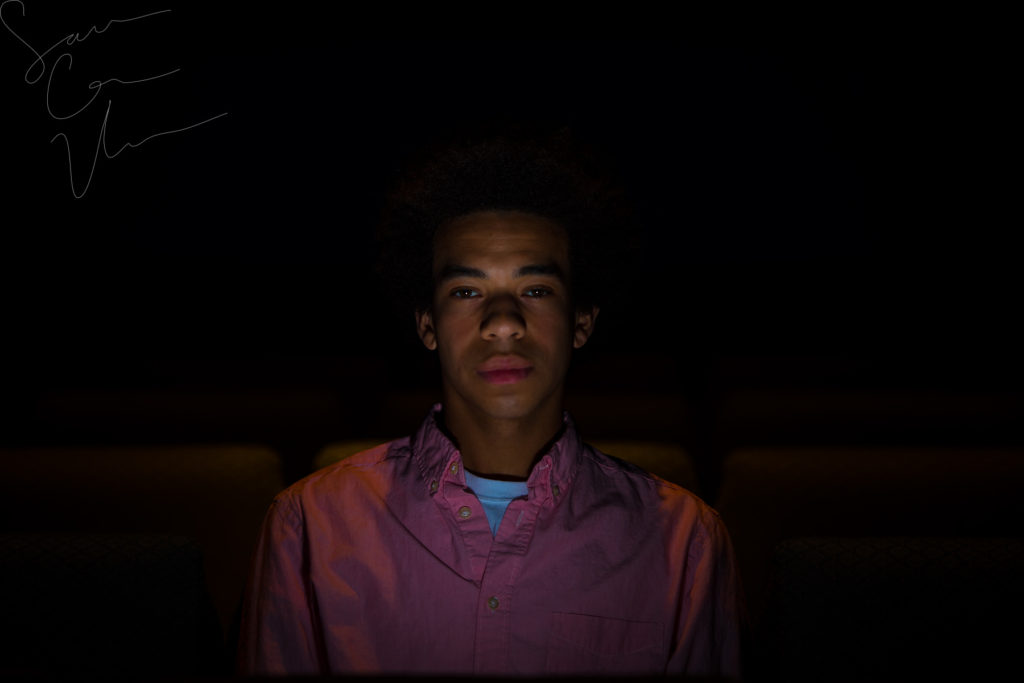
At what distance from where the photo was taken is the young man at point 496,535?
0.91 meters

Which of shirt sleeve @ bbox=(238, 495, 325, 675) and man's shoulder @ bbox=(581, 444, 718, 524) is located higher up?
man's shoulder @ bbox=(581, 444, 718, 524)

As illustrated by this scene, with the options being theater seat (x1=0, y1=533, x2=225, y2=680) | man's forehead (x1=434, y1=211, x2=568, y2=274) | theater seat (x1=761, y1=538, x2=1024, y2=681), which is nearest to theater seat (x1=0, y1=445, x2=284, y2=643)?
theater seat (x1=0, y1=533, x2=225, y2=680)

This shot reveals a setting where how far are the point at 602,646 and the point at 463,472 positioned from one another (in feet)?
0.91

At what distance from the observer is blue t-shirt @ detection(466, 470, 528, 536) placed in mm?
1018

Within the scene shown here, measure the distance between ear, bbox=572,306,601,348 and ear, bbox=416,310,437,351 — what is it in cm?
22

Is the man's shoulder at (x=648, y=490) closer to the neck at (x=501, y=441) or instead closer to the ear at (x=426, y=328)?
the neck at (x=501, y=441)

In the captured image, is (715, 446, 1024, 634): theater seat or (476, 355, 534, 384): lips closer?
(476, 355, 534, 384): lips

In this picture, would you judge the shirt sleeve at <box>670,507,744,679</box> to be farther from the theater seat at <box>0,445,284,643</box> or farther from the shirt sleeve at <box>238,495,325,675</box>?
the theater seat at <box>0,445,284,643</box>

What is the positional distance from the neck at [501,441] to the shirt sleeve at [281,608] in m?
0.24

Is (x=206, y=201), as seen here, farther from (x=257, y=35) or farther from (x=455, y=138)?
(x=455, y=138)

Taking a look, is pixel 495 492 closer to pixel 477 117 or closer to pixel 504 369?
pixel 504 369

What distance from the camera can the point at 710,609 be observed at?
917 mm
